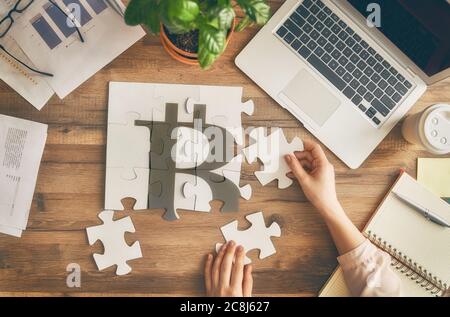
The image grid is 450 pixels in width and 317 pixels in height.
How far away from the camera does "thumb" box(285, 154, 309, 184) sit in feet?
3.85

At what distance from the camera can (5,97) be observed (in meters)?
1.16

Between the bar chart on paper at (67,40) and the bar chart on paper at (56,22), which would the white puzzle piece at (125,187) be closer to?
the bar chart on paper at (67,40)

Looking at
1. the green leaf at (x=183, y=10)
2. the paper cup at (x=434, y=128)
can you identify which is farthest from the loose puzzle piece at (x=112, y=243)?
the paper cup at (x=434, y=128)

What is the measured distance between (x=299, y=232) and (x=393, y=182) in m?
0.31

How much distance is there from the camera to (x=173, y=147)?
45.8 inches

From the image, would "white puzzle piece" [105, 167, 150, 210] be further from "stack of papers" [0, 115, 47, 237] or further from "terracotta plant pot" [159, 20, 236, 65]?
"terracotta plant pot" [159, 20, 236, 65]

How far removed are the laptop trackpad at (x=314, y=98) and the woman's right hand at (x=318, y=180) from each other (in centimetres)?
8

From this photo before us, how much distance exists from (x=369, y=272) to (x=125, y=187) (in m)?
0.69

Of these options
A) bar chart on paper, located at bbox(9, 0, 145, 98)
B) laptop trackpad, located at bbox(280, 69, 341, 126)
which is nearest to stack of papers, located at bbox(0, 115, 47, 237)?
bar chart on paper, located at bbox(9, 0, 145, 98)

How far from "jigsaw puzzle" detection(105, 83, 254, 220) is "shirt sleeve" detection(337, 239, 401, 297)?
33 cm

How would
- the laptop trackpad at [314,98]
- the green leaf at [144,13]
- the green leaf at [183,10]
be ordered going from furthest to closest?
the laptop trackpad at [314,98] < the green leaf at [144,13] < the green leaf at [183,10]

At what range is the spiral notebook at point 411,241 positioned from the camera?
119 centimetres
